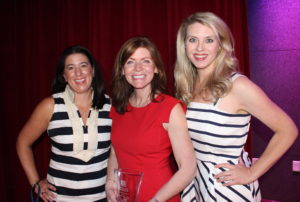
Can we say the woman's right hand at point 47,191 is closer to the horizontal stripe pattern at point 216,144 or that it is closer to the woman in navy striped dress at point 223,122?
the woman in navy striped dress at point 223,122

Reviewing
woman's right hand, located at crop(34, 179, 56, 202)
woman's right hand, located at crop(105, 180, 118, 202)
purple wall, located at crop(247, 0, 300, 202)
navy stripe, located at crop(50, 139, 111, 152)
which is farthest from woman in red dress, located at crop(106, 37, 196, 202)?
purple wall, located at crop(247, 0, 300, 202)

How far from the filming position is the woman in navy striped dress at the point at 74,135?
179 cm

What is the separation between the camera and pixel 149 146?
63.1 inches

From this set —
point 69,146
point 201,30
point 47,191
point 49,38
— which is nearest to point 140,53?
point 201,30

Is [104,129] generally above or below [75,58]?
below

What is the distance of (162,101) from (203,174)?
502 mm

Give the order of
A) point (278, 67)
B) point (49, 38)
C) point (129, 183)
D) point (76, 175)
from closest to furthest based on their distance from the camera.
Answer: point (129, 183) → point (76, 175) → point (278, 67) → point (49, 38)

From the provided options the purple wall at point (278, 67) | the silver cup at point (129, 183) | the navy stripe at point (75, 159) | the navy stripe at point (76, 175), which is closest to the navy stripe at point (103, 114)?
the navy stripe at point (75, 159)

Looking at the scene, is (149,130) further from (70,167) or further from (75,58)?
(75,58)

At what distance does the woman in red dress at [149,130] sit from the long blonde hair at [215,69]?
0.55 ft

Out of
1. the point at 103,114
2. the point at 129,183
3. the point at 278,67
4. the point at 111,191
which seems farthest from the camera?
the point at 278,67

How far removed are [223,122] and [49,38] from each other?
2.10m

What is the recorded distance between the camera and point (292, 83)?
2357 millimetres

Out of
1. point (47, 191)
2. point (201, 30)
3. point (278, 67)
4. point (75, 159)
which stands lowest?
point (47, 191)
